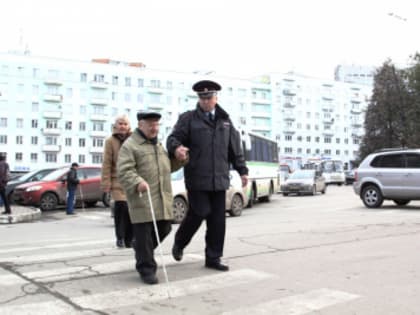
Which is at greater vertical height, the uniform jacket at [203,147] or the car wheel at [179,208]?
the uniform jacket at [203,147]

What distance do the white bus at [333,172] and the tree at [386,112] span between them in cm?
1122

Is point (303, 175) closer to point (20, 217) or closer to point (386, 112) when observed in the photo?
point (20, 217)

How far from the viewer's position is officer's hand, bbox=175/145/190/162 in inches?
214

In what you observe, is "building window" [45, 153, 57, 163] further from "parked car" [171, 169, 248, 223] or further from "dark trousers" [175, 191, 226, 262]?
"dark trousers" [175, 191, 226, 262]

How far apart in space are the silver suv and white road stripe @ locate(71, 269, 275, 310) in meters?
10.9

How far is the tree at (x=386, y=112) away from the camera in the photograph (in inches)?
2260

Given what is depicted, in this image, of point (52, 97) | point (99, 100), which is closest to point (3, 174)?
point (52, 97)


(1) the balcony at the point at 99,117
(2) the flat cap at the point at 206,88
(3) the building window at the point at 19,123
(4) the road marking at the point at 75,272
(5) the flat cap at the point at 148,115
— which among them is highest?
(1) the balcony at the point at 99,117

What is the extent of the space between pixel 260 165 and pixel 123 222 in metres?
13.4

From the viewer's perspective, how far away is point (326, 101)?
10456cm

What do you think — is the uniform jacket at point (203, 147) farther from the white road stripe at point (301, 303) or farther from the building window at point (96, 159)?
the building window at point (96, 159)

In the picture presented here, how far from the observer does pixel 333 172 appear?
48031 mm

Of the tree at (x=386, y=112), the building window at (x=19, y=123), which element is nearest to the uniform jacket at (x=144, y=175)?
the tree at (x=386, y=112)

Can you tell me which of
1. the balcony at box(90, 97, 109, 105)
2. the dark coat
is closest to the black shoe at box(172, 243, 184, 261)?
the dark coat
